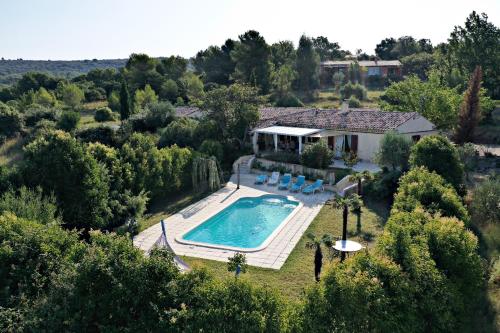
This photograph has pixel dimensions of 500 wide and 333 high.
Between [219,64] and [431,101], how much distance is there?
54915 millimetres

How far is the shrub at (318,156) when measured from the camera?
3350cm

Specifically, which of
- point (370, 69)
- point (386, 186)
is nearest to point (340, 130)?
point (386, 186)

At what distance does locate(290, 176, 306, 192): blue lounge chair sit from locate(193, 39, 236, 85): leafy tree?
5721 cm

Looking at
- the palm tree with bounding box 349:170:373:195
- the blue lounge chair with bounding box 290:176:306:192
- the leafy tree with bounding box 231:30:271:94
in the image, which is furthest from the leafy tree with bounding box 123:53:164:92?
the palm tree with bounding box 349:170:373:195

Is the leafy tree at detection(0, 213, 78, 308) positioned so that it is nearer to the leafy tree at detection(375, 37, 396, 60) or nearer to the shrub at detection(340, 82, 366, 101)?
the shrub at detection(340, 82, 366, 101)

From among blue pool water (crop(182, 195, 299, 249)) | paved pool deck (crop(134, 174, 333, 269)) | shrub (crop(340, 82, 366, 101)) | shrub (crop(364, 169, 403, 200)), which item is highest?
shrub (crop(340, 82, 366, 101))

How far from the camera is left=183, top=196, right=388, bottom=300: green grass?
1675 centimetres

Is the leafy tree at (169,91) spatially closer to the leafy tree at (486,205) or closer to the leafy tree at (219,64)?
the leafy tree at (219,64)

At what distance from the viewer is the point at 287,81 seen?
3027 inches

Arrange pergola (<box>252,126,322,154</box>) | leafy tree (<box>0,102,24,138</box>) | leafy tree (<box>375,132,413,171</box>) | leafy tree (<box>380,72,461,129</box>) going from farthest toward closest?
1. leafy tree (<box>0,102,24,138</box>)
2. leafy tree (<box>380,72,461,129</box>)
3. pergola (<box>252,126,322,154</box>)
4. leafy tree (<box>375,132,413,171</box>)

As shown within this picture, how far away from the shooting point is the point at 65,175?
21234 millimetres

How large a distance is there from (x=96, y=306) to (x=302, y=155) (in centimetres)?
2609

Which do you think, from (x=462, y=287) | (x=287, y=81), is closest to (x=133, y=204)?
(x=462, y=287)

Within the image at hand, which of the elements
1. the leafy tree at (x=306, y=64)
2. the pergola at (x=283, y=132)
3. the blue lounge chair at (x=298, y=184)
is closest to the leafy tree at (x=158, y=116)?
the pergola at (x=283, y=132)
